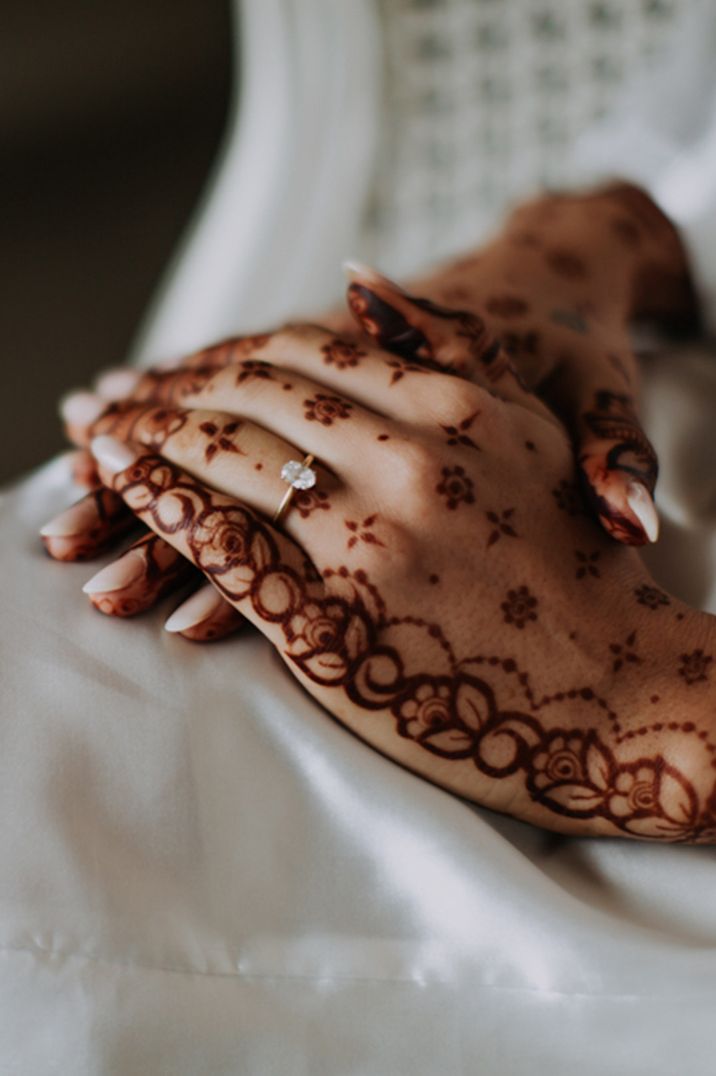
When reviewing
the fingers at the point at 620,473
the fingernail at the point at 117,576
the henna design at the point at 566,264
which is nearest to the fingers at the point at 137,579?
the fingernail at the point at 117,576

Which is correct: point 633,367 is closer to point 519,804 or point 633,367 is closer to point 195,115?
point 519,804

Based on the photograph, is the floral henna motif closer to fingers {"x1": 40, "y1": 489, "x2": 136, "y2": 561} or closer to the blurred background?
fingers {"x1": 40, "y1": 489, "x2": 136, "y2": 561}

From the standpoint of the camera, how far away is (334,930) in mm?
473

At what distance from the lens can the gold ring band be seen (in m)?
0.53

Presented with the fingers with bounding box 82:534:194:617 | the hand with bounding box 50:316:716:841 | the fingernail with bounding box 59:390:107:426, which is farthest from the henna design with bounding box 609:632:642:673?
the fingernail with bounding box 59:390:107:426

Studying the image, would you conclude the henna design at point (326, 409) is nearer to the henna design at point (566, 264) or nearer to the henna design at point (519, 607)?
the henna design at point (519, 607)

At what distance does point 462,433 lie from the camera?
1.80 feet

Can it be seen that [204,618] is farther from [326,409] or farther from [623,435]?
[623,435]

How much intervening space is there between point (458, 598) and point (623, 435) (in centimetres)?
14

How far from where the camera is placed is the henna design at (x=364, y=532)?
20.3 inches

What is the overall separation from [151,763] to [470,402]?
0.24 metres

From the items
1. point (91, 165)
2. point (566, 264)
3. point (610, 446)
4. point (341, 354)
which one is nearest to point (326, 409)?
point (341, 354)

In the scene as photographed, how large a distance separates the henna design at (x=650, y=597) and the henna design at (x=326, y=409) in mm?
174

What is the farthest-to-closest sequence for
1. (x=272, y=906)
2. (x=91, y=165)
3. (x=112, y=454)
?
(x=91, y=165), (x=112, y=454), (x=272, y=906)
